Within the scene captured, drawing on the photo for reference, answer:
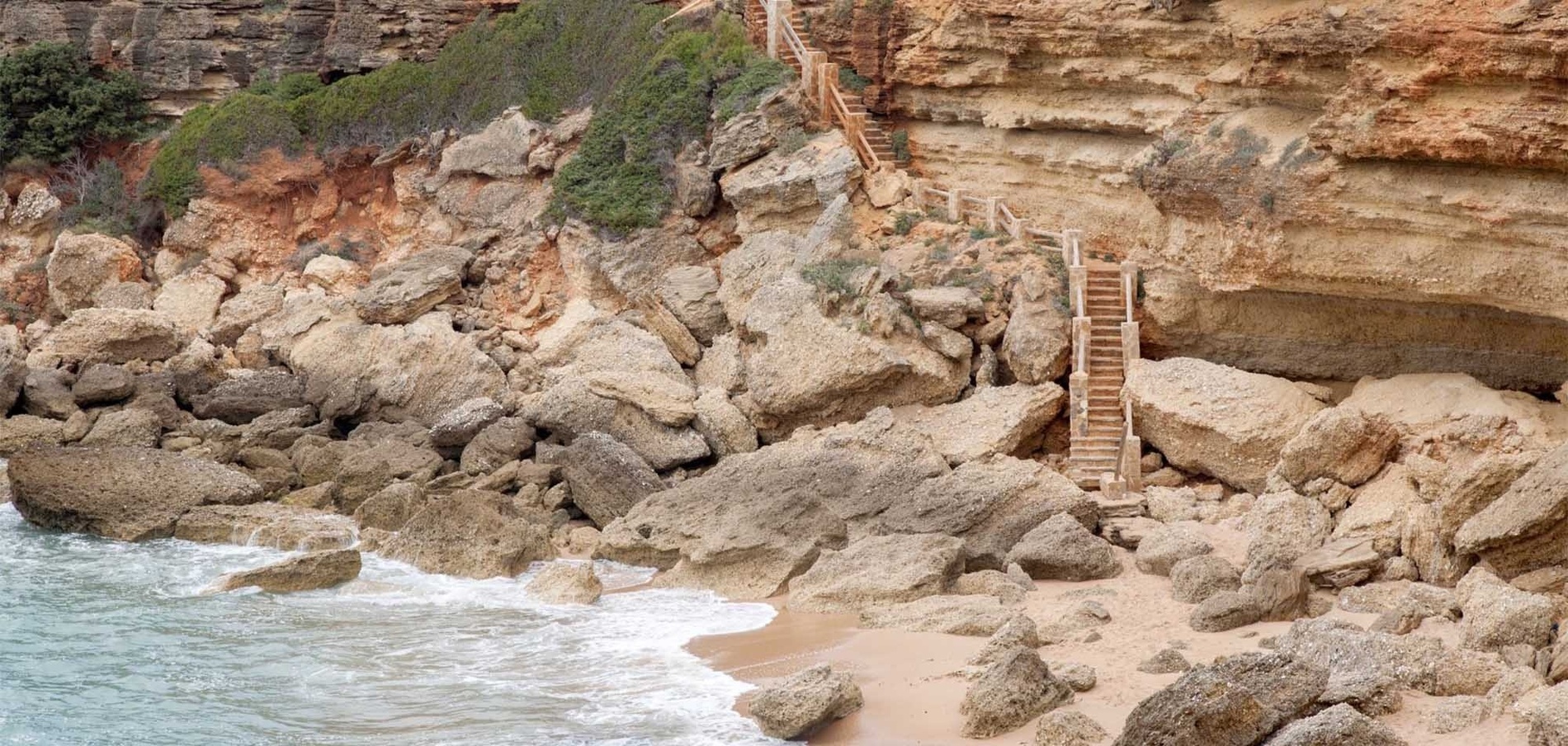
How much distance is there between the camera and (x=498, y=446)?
2703 cm

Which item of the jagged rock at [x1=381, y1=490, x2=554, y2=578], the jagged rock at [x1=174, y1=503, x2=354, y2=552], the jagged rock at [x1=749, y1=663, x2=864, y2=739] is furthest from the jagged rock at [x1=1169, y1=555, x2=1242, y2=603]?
the jagged rock at [x1=174, y1=503, x2=354, y2=552]

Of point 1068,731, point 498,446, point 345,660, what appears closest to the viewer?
point 1068,731

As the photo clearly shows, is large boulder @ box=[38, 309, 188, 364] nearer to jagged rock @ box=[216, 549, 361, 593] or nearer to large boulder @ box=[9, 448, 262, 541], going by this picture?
large boulder @ box=[9, 448, 262, 541]

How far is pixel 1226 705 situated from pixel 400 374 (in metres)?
18.7

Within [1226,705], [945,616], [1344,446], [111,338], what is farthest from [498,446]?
[1226,705]

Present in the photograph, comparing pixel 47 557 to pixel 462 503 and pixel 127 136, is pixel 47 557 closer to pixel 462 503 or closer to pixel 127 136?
pixel 462 503

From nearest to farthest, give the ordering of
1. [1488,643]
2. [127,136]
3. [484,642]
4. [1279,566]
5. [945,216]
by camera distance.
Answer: [1488,643]
[1279,566]
[484,642]
[945,216]
[127,136]

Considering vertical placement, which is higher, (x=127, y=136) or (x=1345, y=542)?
(x=127, y=136)

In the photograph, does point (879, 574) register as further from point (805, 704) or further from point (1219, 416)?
point (1219, 416)

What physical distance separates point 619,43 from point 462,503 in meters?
15.9

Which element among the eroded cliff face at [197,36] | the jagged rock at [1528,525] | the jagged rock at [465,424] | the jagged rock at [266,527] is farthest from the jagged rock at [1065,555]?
the eroded cliff face at [197,36]

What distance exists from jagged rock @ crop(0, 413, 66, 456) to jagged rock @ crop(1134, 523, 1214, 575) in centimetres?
1782

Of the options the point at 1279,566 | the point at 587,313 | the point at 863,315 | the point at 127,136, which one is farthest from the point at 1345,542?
the point at 127,136

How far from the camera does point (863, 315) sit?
26906mm
